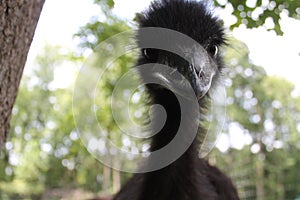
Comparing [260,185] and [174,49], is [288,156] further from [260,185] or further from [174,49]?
[174,49]

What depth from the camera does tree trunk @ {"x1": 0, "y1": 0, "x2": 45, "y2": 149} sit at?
84.3 inches

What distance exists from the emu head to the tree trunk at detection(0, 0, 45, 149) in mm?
582

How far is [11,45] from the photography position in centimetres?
216

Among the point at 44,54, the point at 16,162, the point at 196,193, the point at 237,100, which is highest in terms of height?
the point at 196,193

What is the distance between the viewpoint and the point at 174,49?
7.32 ft

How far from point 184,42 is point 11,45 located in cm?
74

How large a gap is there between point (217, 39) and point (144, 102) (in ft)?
1.64

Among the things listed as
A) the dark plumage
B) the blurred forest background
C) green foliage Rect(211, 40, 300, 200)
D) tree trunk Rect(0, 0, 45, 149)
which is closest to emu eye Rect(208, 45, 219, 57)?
the dark plumage

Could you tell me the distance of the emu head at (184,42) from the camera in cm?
215

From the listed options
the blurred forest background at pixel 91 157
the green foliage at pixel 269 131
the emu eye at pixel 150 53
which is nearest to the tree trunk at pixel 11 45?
the emu eye at pixel 150 53

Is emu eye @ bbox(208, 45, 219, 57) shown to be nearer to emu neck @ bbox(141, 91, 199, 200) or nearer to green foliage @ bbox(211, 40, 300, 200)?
emu neck @ bbox(141, 91, 199, 200)

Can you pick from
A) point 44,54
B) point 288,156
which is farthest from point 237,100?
point 44,54

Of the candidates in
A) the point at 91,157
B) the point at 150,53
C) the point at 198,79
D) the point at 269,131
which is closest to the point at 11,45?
the point at 150,53

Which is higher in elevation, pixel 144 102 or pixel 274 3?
pixel 274 3
